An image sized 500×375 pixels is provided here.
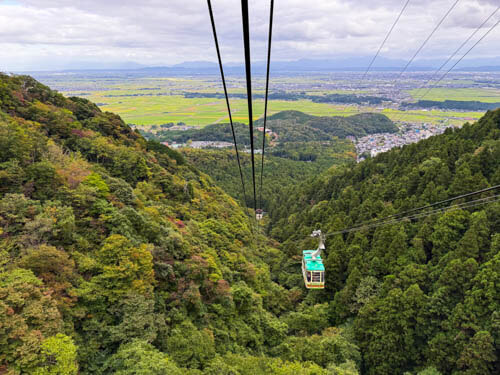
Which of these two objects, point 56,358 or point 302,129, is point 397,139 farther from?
point 56,358

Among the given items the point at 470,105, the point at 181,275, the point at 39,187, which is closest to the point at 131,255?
the point at 181,275

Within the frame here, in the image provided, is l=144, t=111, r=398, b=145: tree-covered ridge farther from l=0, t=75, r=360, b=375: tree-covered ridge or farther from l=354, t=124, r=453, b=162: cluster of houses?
A: l=0, t=75, r=360, b=375: tree-covered ridge

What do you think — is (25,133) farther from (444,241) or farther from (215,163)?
(215,163)

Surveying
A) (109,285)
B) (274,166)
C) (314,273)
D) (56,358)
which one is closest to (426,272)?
(314,273)

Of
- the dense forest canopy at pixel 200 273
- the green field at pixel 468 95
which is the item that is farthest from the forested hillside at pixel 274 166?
the green field at pixel 468 95

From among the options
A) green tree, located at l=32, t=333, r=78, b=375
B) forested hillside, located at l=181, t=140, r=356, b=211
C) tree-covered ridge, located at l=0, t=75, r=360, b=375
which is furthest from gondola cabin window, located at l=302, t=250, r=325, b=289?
forested hillside, located at l=181, t=140, r=356, b=211

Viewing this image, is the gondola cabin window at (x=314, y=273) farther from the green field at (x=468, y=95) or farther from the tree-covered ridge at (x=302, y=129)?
the green field at (x=468, y=95)
